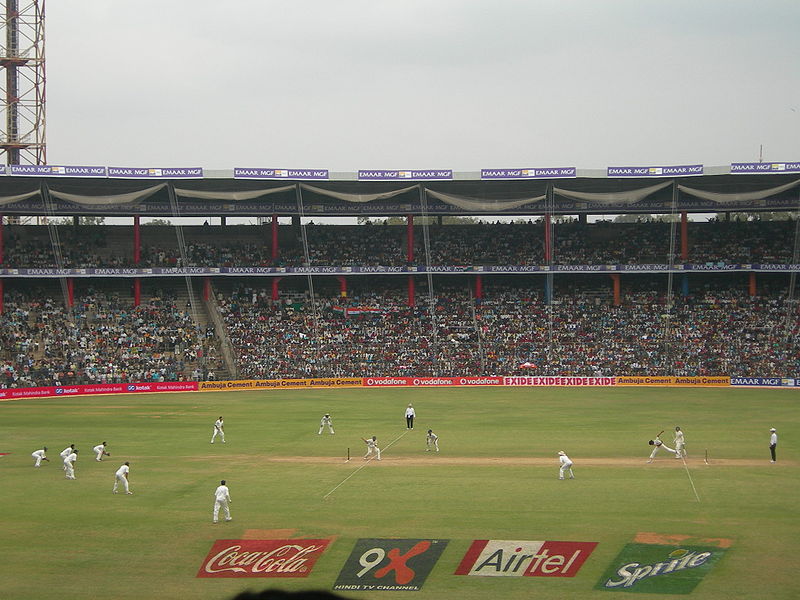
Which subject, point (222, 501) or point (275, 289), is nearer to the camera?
point (222, 501)

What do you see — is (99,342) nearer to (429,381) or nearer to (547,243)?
(429,381)

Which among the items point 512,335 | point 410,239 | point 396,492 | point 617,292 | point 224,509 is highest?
point 410,239

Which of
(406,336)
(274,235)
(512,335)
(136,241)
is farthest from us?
(274,235)

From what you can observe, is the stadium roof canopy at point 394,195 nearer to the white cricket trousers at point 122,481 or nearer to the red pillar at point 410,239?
the red pillar at point 410,239

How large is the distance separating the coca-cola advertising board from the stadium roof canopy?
178 feet

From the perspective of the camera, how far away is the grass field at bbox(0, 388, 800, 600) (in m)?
23.8

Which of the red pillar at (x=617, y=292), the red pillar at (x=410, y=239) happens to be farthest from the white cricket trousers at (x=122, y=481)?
the red pillar at (x=617, y=292)

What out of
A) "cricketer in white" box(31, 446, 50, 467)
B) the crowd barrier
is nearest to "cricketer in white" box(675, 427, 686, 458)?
"cricketer in white" box(31, 446, 50, 467)

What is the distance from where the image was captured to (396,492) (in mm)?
32562

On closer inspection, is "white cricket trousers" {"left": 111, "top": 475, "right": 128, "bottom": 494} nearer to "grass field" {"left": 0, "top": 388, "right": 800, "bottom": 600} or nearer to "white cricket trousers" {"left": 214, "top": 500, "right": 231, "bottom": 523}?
"grass field" {"left": 0, "top": 388, "right": 800, "bottom": 600}

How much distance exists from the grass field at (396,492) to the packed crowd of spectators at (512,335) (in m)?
15.3

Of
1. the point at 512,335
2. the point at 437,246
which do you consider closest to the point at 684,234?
the point at 512,335

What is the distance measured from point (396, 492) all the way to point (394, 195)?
49.6 metres

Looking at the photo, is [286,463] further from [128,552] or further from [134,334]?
[134,334]
